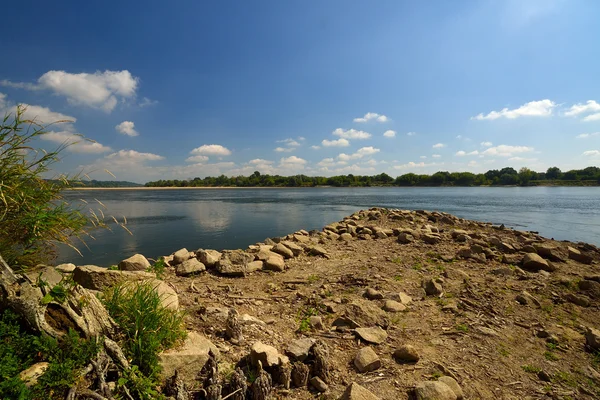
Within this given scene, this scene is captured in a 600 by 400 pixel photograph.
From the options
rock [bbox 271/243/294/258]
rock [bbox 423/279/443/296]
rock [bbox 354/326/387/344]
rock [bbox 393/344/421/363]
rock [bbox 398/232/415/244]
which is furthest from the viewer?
rock [bbox 398/232/415/244]

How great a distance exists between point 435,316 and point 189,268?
6.04 meters

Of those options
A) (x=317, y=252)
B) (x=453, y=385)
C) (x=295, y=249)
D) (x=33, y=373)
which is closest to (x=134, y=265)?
(x=33, y=373)

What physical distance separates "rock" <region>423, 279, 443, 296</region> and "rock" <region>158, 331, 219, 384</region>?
5.59m

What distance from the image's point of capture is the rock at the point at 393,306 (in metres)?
6.02

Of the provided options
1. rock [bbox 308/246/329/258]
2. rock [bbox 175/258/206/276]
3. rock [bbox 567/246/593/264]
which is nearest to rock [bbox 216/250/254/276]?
rock [bbox 175/258/206/276]

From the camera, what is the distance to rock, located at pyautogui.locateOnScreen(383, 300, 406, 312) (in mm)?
6021

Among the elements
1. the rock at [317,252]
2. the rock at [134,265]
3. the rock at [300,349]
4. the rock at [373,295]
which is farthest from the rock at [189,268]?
the rock at [373,295]

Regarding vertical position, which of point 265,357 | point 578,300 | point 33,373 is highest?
point 33,373

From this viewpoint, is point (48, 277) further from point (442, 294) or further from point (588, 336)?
point (588, 336)

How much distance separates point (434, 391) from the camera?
350 centimetres

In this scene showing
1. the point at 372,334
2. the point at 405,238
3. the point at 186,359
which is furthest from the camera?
the point at 405,238

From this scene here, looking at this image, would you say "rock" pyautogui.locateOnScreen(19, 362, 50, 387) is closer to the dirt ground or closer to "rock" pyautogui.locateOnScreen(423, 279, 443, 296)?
the dirt ground

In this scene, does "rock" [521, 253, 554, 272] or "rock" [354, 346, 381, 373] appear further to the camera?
"rock" [521, 253, 554, 272]

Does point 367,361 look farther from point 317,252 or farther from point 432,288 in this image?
point 317,252
